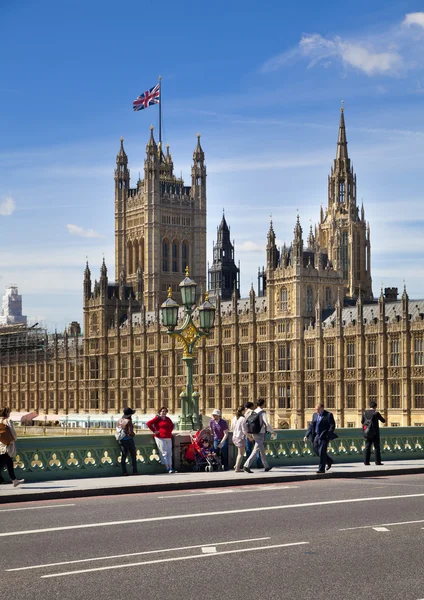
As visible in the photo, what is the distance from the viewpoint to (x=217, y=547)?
16.0 meters

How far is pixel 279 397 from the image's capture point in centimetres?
10038

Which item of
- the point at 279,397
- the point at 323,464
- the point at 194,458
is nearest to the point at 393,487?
the point at 323,464

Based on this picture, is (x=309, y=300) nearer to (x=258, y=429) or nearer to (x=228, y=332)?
(x=228, y=332)

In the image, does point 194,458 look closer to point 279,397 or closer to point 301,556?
point 301,556

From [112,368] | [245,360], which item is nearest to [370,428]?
[245,360]

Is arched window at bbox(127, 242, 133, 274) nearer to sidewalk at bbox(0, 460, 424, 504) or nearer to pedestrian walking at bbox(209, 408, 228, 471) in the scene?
sidewalk at bbox(0, 460, 424, 504)

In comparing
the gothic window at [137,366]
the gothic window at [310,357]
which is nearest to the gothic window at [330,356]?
the gothic window at [310,357]

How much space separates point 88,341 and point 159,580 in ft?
394

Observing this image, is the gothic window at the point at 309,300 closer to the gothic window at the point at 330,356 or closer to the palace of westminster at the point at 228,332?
the palace of westminster at the point at 228,332

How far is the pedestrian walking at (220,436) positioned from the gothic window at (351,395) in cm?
6215

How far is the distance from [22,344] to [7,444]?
422 ft

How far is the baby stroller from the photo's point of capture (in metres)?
29.7

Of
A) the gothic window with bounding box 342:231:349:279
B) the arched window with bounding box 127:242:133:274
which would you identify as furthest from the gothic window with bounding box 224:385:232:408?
the arched window with bounding box 127:242:133:274

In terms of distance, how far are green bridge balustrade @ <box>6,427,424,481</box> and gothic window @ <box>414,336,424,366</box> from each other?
4965 centimetres
